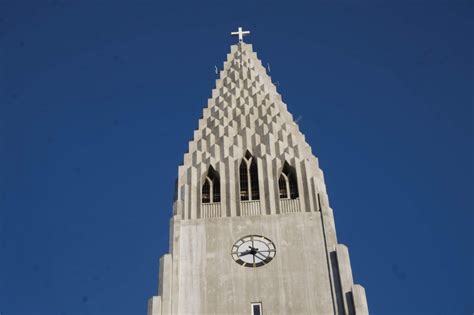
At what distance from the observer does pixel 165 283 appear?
1681 inches

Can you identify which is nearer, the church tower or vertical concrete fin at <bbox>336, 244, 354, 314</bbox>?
vertical concrete fin at <bbox>336, 244, 354, 314</bbox>

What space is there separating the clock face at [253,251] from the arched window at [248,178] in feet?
12.0

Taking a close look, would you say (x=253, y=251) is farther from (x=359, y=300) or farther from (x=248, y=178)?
(x=359, y=300)

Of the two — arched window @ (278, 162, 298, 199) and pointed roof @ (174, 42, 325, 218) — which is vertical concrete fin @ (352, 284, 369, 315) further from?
arched window @ (278, 162, 298, 199)

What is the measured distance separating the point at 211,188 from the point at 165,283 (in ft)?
28.5

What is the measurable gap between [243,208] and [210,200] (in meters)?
2.37

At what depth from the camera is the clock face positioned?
146 ft

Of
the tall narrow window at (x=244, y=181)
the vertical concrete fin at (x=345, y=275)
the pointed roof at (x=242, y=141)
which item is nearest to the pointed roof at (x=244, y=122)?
the pointed roof at (x=242, y=141)

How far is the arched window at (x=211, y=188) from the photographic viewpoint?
48875 millimetres

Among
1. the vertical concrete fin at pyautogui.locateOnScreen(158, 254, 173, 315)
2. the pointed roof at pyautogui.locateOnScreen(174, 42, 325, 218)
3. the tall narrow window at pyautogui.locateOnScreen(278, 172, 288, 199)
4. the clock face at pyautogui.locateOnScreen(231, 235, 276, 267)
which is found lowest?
the vertical concrete fin at pyautogui.locateOnScreen(158, 254, 173, 315)

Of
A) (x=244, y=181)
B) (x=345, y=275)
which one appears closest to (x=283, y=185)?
(x=244, y=181)

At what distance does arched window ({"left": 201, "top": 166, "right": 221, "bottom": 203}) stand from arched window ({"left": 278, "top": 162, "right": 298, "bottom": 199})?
4008 millimetres

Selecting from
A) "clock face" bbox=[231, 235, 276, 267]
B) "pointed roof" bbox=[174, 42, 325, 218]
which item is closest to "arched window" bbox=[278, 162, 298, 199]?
"pointed roof" bbox=[174, 42, 325, 218]

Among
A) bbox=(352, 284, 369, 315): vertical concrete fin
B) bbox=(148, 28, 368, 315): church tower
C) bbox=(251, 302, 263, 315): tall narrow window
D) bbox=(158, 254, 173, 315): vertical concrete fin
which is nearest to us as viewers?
bbox=(352, 284, 369, 315): vertical concrete fin
